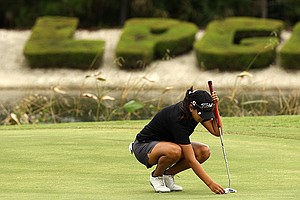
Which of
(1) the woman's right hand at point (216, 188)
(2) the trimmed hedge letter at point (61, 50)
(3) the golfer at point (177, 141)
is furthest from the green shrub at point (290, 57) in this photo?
(1) the woman's right hand at point (216, 188)

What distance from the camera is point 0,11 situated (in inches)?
1834

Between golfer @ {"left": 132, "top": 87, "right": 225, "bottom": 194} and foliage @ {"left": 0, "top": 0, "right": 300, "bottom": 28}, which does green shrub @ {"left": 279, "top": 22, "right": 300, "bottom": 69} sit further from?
golfer @ {"left": 132, "top": 87, "right": 225, "bottom": 194}

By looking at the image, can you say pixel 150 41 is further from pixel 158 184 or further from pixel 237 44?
pixel 158 184

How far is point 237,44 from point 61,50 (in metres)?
6.40

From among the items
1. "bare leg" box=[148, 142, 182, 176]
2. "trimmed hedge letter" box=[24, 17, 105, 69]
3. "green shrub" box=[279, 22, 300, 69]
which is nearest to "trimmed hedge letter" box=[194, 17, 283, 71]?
"green shrub" box=[279, 22, 300, 69]

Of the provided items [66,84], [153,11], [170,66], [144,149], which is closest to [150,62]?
[170,66]

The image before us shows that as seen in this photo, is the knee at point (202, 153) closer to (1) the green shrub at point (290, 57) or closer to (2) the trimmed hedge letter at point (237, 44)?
(2) the trimmed hedge letter at point (237, 44)

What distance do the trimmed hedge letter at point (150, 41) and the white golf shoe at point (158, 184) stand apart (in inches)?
925

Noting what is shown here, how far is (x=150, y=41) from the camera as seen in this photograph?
37000mm

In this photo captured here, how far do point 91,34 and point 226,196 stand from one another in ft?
99.5

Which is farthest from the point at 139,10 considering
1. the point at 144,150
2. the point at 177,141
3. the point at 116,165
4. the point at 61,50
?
the point at 177,141

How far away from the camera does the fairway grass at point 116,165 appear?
9.62 m

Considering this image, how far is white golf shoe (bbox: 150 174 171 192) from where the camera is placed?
9734mm

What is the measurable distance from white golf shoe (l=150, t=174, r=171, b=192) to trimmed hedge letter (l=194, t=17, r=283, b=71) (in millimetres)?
23496
